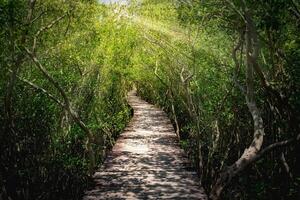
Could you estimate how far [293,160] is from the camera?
27.0 ft

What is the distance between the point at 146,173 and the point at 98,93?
4044 millimetres

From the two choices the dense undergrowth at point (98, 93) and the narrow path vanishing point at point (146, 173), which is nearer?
the dense undergrowth at point (98, 93)

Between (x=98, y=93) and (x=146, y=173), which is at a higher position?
(x=98, y=93)

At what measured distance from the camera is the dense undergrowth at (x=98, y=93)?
266 inches

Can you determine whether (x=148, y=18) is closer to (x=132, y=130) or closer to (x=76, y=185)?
(x=132, y=130)

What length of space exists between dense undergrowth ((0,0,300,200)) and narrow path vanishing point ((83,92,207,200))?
0.57 m

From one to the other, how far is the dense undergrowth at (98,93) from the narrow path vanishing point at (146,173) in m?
0.57

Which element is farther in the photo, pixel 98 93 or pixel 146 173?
pixel 98 93

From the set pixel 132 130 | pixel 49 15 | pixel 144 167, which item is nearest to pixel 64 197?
pixel 144 167

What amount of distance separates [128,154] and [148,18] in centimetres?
596

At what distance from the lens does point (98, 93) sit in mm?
14445

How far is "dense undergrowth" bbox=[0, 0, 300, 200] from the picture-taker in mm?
6762

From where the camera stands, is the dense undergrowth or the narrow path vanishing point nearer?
the dense undergrowth

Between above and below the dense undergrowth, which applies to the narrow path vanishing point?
below
